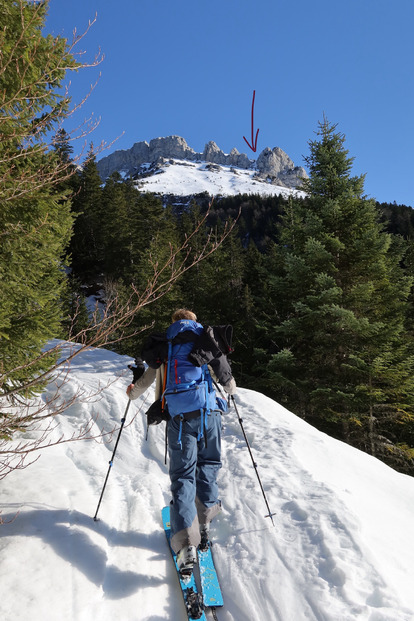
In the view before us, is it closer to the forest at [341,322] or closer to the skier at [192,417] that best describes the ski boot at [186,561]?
the skier at [192,417]

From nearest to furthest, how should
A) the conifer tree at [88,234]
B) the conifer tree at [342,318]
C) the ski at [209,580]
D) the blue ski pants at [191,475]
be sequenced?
the ski at [209,580] < the blue ski pants at [191,475] < the conifer tree at [342,318] < the conifer tree at [88,234]

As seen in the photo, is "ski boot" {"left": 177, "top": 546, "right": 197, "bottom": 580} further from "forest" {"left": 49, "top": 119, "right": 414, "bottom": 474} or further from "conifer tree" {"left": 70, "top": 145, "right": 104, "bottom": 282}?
"conifer tree" {"left": 70, "top": 145, "right": 104, "bottom": 282}

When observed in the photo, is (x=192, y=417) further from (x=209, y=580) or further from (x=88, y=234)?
(x=88, y=234)

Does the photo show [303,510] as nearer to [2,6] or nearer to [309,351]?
[2,6]

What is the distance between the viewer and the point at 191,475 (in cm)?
357

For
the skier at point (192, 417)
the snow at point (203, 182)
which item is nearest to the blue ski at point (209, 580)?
the skier at point (192, 417)

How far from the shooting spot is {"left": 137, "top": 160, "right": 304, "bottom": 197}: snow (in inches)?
5822

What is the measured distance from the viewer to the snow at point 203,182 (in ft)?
485

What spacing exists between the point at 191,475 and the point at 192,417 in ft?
1.88

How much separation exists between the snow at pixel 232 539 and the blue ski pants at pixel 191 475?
51 cm

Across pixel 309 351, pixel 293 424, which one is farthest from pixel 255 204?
pixel 293 424

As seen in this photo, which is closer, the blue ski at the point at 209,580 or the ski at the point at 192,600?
the ski at the point at 192,600

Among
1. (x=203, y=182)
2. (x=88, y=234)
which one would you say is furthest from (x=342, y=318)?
(x=203, y=182)

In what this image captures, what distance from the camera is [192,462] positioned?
3.59 m
